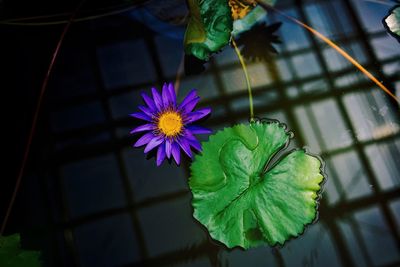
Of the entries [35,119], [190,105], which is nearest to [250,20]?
[190,105]

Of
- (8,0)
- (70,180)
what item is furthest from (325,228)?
(8,0)

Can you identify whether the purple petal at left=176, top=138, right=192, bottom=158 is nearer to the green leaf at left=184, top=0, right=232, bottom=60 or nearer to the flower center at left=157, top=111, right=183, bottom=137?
the flower center at left=157, top=111, right=183, bottom=137

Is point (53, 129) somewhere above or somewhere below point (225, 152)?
above

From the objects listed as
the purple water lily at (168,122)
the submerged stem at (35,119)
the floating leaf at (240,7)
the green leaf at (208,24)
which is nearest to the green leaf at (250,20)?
the floating leaf at (240,7)

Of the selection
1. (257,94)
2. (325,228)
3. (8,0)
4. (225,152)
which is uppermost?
(8,0)

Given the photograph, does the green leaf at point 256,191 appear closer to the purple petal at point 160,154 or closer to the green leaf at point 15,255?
the purple petal at point 160,154

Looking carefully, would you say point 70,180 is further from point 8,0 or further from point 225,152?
point 8,0
